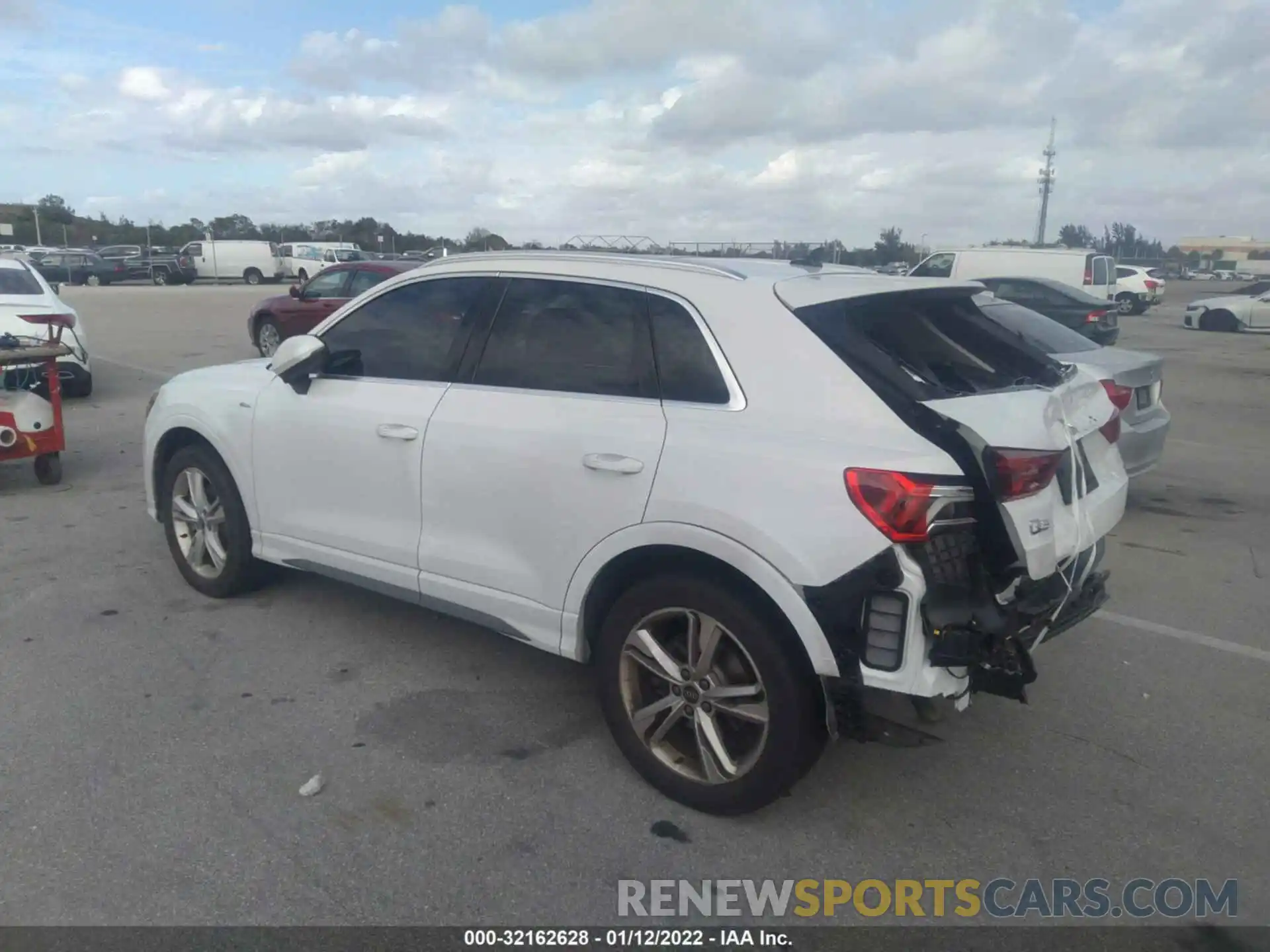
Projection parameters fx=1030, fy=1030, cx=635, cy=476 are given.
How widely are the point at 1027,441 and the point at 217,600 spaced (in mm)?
4063

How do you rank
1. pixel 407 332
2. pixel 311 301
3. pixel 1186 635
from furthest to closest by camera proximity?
pixel 311 301, pixel 1186 635, pixel 407 332

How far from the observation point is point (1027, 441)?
320 centimetres

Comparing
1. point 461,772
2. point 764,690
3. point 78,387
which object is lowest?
point 461,772

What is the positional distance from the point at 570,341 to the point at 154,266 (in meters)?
48.1

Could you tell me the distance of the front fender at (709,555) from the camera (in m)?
3.08

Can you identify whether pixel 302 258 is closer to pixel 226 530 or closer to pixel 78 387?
pixel 78 387

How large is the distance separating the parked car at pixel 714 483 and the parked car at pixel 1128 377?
9.97ft

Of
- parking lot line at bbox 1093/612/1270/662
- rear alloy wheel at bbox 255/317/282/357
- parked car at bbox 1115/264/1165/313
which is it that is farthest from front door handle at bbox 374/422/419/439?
parked car at bbox 1115/264/1165/313

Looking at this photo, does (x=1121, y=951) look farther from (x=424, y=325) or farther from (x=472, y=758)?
(x=424, y=325)

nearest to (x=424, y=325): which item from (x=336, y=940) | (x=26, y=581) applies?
(x=336, y=940)

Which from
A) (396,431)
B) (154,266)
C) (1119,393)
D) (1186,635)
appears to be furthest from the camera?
(154,266)

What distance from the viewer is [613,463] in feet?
11.5

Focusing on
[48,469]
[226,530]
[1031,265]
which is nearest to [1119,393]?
[226,530]

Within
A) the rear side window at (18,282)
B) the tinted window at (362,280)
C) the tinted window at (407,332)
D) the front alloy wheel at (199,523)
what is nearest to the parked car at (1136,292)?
the tinted window at (362,280)
